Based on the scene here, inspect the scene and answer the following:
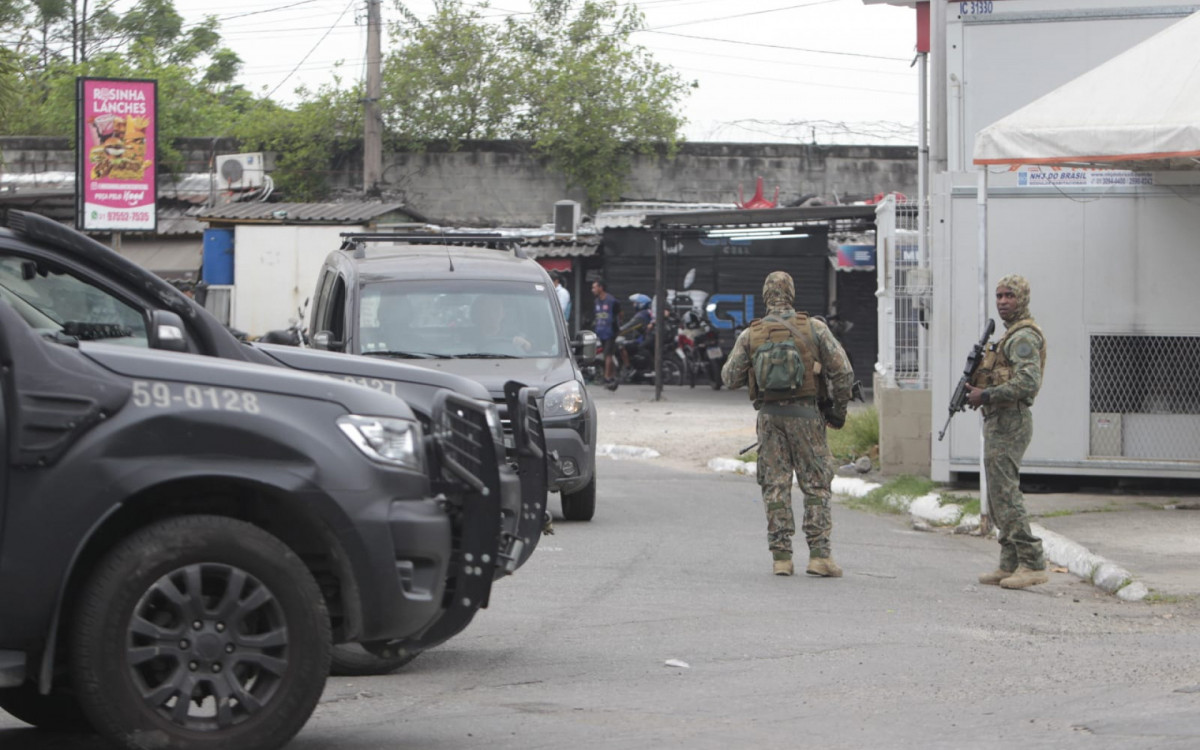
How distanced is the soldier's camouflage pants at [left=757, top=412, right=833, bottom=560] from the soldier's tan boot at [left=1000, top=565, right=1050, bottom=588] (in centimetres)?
111

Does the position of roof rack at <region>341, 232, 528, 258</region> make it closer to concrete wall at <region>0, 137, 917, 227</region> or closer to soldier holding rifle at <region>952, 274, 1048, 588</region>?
soldier holding rifle at <region>952, 274, 1048, 588</region>

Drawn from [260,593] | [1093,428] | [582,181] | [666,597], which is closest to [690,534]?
[666,597]

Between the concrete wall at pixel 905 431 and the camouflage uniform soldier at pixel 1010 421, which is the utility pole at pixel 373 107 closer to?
the concrete wall at pixel 905 431

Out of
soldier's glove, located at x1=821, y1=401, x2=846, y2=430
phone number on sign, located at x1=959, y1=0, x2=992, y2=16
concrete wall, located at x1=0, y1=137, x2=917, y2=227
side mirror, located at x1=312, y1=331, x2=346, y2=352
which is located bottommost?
soldier's glove, located at x1=821, y1=401, x2=846, y2=430

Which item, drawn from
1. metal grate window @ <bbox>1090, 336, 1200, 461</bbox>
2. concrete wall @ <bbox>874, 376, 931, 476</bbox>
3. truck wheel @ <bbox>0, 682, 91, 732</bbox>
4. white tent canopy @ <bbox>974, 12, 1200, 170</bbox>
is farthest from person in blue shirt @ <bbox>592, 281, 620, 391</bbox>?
truck wheel @ <bbox>0, 682, 91, 732</bbox>

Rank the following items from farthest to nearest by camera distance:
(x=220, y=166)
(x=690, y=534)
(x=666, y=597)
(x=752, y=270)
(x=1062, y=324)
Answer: (x=220, y=166), (x=752, y=270), (x=1062, y=324), (x=690, y=534), (x=666, y=597)

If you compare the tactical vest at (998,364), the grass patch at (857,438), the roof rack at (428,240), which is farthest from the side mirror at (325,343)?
the grass patch at (857,438)

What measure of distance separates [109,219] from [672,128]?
12722 millimetres

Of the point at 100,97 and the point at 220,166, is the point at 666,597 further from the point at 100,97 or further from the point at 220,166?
the point at 220,166

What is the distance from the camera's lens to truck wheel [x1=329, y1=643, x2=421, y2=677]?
6.66 m

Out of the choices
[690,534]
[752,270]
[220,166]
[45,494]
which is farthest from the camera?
[220,166]

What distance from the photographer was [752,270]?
91.6 ft

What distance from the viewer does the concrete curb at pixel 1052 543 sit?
9.22 m

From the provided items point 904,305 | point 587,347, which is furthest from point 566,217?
point 587,347
